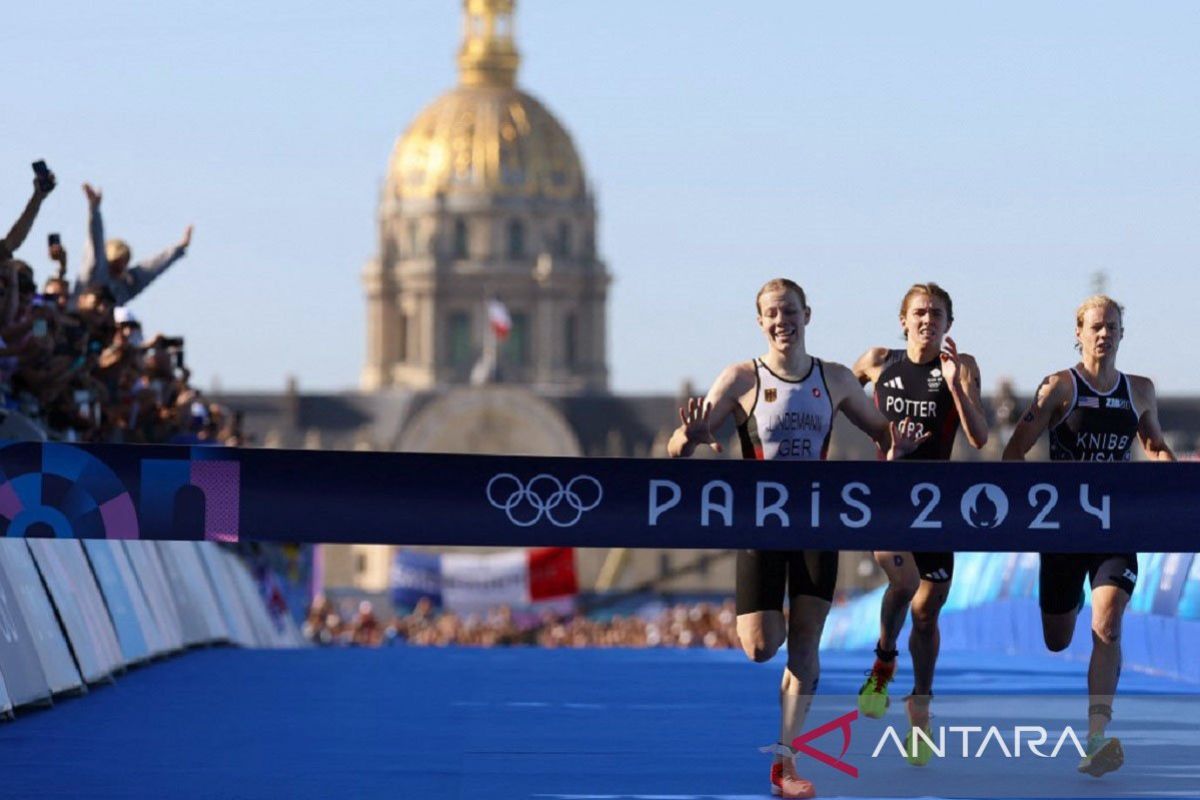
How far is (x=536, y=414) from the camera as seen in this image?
181 metres

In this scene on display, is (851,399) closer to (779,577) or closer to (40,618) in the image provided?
(779,577)

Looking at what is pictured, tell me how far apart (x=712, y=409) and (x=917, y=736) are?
57.1 inches

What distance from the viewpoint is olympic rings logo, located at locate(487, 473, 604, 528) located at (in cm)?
1154

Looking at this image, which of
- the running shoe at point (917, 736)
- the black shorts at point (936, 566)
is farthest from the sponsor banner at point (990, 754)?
the black shorts at point (936, 566)

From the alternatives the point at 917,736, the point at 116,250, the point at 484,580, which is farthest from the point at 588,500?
the point at 484,580

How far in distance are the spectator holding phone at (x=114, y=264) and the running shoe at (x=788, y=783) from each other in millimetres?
9897

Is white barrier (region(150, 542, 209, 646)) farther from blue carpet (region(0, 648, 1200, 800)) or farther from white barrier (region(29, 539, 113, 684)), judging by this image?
white barrier (region(29, 539, 113, 684))

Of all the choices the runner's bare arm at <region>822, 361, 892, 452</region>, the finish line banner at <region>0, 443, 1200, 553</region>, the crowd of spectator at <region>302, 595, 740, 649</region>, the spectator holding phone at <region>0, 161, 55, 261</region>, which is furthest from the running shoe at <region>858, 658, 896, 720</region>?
the crowd of spectator at <region>302, 595, 740, 649</region>

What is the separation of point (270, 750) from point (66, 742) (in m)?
0.80

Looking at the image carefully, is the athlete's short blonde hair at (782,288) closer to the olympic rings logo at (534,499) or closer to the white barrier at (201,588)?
the olympic rings logo at (534,499)

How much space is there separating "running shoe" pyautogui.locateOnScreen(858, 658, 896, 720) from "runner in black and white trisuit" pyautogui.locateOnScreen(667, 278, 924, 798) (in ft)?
2.73

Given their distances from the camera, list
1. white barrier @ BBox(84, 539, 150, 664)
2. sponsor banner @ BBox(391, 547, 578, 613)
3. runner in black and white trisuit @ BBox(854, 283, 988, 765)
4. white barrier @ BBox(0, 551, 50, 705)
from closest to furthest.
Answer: runner in black and white trisuit @ BBox(854, 283, 988, 765) → white barrier @ BBox(0, 551, 50, 705) → white barrier @ BBox(84, 539, 150, 664) → sponsor banner @ BBox(391, 547, 578, 613)

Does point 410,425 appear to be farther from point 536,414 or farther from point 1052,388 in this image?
point 1052,388

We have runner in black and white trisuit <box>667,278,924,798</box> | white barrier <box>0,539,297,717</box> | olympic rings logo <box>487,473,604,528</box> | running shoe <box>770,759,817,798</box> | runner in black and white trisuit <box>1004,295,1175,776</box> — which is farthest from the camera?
white barrier <box>0,539,297,717</box>
